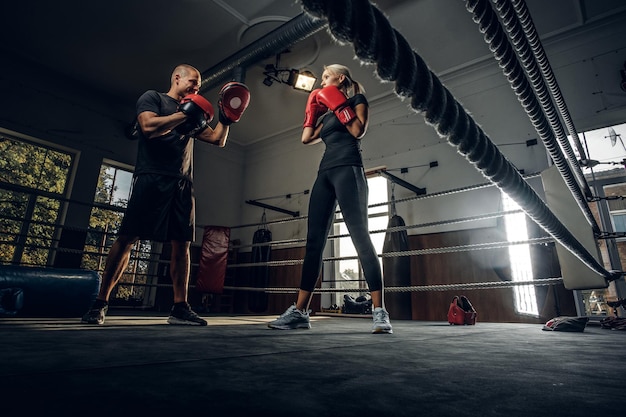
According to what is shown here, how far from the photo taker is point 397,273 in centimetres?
457

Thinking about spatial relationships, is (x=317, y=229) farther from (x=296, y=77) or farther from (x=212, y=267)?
(x=296, y=77)

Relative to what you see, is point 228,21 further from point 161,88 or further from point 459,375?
point 459,375

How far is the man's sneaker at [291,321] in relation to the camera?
1628 millimetres

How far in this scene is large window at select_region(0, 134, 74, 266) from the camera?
497 centimetres

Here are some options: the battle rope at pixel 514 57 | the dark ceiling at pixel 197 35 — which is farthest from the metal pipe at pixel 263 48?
the battle rope at pixel 514 57

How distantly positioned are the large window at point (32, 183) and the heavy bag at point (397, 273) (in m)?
4.70

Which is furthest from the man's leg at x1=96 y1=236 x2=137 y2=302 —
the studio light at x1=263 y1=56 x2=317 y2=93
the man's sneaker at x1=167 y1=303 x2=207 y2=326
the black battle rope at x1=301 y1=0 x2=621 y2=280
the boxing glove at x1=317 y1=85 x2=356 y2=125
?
the studio light at x1=263 y1=56 x2=317 y2=93

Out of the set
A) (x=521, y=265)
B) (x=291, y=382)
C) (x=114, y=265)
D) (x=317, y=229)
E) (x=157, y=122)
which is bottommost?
(x=291, y=382)

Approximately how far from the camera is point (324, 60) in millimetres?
5156

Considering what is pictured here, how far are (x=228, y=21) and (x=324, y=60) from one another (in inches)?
57.4

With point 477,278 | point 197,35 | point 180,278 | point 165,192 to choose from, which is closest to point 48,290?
point 180,278

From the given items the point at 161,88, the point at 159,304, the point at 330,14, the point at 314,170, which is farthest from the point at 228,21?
the point at 330,14

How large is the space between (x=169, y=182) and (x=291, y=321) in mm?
1021

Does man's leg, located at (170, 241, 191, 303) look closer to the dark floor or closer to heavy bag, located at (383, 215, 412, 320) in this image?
the dark floor
